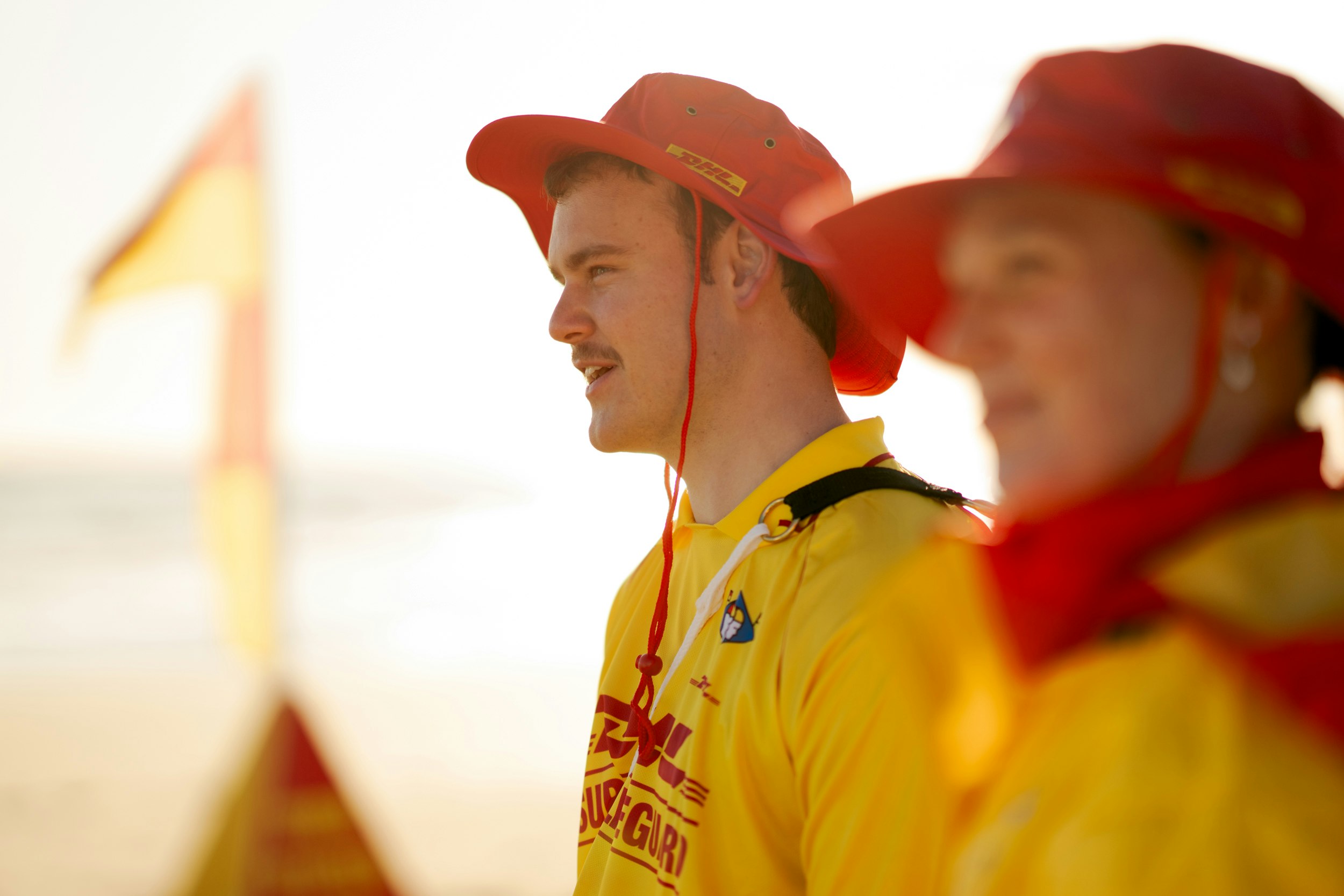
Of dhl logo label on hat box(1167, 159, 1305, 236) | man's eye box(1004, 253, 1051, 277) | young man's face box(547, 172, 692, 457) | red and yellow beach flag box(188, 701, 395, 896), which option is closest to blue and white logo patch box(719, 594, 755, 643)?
young man's face box(547, 172, 692, 457)

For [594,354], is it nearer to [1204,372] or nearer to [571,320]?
[571,320]

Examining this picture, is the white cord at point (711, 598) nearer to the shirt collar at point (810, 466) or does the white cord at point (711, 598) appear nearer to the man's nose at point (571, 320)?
the shirt collar at point (810, 466)

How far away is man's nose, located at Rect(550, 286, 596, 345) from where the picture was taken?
6.86 feet

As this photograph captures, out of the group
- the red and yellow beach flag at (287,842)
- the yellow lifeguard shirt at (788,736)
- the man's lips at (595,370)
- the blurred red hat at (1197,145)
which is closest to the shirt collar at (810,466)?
the yellow lifeguard shirt at (788,736)

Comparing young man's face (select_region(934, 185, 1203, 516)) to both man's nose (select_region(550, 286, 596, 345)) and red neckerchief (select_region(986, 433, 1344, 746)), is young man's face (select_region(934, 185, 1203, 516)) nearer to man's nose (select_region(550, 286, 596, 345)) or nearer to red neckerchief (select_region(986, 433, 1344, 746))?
red neckerchief (select_region(986, 433, 1344, 746))

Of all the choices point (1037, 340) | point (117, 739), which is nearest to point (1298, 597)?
point (1037, 340)

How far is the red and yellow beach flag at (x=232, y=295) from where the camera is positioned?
6027 mm

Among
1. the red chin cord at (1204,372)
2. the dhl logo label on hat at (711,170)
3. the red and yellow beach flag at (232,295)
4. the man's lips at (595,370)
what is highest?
the red and yellow beach flag at (232,295)

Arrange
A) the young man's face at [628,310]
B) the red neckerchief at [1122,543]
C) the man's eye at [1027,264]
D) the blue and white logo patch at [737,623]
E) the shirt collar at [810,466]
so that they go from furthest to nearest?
1. the young man's face at [628,310]
2. the shirt collar at [810,466]
3. the blue and white logo patch at [737,623]
4. the man's eye at [1027,264]
5. the red neckerchief at [1122,543]

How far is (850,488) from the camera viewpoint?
1.82 meters

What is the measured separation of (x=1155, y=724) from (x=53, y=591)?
1758 cm

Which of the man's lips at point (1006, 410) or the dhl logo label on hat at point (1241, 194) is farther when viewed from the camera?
the man's lips at point (1006, 410)

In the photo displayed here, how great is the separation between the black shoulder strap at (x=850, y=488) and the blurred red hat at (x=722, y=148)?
38 centimetres

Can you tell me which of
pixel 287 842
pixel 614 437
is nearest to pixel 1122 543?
pixel 614 437
